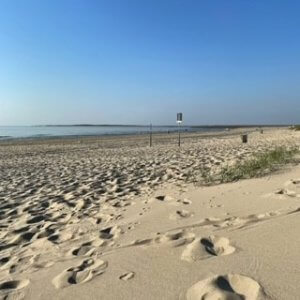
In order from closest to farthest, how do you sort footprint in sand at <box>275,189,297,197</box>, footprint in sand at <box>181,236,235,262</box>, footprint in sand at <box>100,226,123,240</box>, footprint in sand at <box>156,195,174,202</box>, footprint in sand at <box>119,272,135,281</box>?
footprint in sand at <box>119,272,135,281</box>
footprint in sand at <box>181,236,235,262</box>
footprint in sand at <box>100,226,123,240</box>
footprint in sand at <box>275,189,297,197</box>
footprint in sand at <box>156,195,174,202</box>

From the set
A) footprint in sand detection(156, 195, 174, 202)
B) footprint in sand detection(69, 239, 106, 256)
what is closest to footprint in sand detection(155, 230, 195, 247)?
footprint in sand detection(69, 239, 106, 256)

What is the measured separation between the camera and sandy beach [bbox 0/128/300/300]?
3.06 m

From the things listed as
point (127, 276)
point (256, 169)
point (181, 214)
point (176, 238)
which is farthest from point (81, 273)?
point (256, 169)

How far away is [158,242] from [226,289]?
4.52 feet

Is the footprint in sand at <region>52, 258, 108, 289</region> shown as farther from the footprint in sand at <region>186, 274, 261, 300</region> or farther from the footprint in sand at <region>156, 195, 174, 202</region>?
the footprint in sand at <region>156, 195, 174, 202</region>

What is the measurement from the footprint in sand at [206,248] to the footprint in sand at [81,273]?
77 cm

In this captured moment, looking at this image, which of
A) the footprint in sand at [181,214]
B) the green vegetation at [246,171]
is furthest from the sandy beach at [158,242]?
the green vegetation at [246,171]

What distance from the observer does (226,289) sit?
2896mm

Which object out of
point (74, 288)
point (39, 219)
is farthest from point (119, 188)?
point (74, 288)

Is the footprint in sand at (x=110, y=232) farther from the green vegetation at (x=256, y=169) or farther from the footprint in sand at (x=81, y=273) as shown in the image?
the green vegetation at (x=256, y=169)

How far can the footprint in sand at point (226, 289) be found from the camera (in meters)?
2.78

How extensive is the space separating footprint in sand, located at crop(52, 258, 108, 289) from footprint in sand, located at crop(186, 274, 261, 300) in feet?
3.22

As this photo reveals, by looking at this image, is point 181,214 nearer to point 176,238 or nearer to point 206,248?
point 176,238

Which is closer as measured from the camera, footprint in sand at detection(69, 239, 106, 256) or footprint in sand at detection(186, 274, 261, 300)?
footprint in sand at detection(186, 274, 261, 300)
